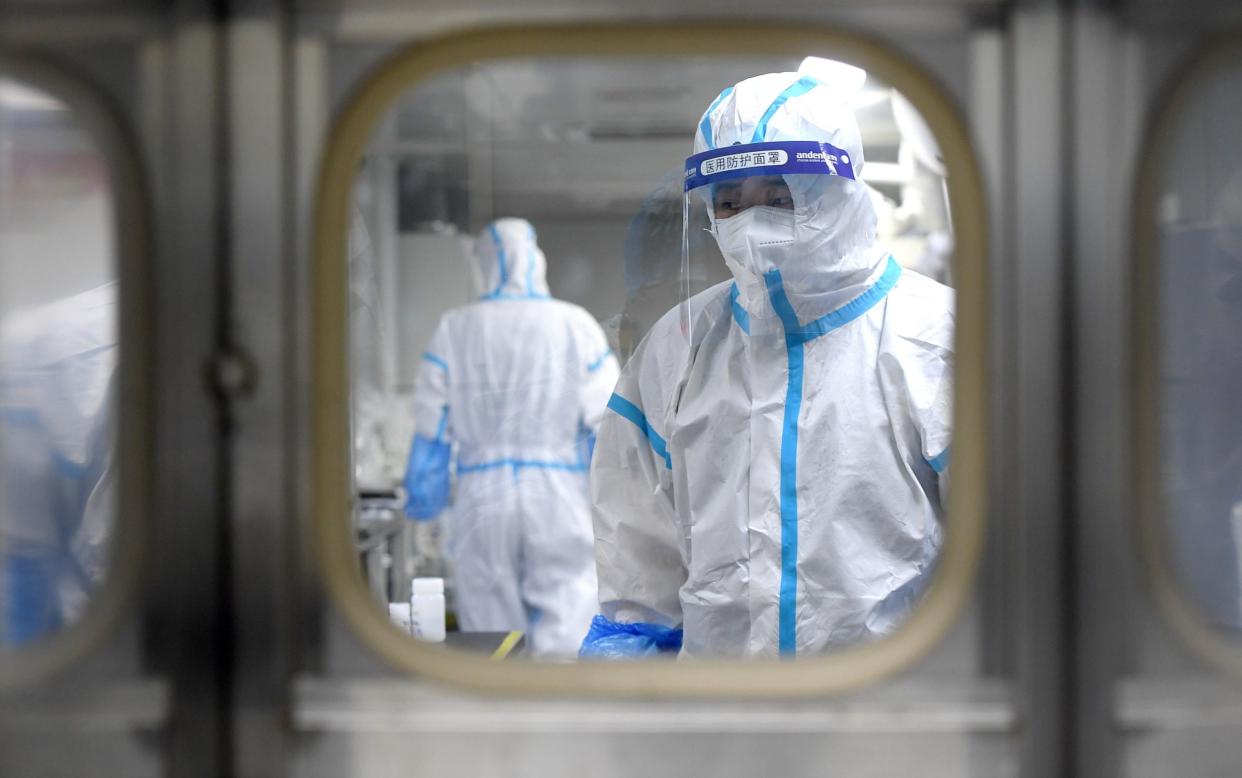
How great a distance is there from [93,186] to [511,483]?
2542 mm

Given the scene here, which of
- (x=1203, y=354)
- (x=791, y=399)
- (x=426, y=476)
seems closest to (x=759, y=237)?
(x=791, y=399)

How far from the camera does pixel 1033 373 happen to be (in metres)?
1.11

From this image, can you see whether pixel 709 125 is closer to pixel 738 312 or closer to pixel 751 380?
pixel 738 312

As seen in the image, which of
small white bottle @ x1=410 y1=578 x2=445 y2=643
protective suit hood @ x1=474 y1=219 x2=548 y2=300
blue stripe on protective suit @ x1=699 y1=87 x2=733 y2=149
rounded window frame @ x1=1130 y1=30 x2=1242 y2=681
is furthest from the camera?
protective suit hood @ x1=474 y1=219 x2=548 y2=300

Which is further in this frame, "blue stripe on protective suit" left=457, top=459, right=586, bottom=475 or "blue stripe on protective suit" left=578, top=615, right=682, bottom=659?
"blue stripe on protective suit" left=457, top=459, right=586, bottom=475

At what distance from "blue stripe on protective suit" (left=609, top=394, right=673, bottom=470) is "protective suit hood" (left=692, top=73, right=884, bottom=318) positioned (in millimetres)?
262

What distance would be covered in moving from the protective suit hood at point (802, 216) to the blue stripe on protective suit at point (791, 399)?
0.02 meters

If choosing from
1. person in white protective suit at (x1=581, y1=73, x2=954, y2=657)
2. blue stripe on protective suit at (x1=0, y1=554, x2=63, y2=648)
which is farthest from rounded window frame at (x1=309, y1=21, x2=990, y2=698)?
person in white protective suit at (x1=581, y1=73, x2=954, y2=657)

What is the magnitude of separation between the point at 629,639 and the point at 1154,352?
3.35 feet

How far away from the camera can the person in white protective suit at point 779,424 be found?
5.78ft

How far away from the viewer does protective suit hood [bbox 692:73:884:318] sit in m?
1.80

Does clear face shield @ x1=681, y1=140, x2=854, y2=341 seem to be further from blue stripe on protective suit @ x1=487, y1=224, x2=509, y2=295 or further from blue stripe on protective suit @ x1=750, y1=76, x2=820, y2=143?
blue stripe on protective suit @ x1=487, y1=224, x2=509, y2=295

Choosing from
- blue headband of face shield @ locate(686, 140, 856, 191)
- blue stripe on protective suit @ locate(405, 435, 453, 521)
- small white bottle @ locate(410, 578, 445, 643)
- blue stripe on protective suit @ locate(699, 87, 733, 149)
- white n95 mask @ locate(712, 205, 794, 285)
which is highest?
blue stripe on protective suit @ locate(699, 87, 733, 149)

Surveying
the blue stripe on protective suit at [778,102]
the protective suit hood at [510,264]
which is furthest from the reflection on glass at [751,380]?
the protective suit hood at [510,264]
